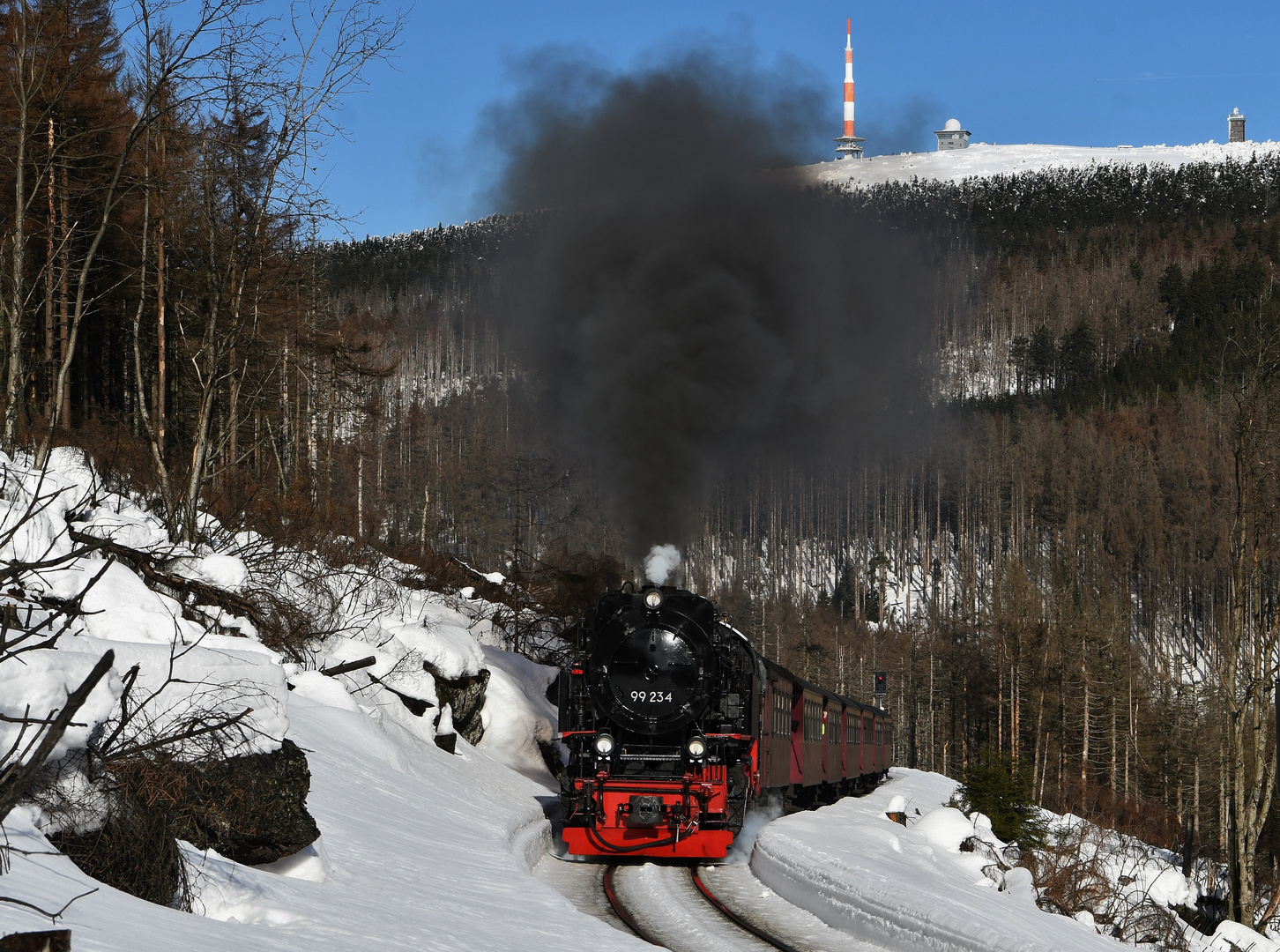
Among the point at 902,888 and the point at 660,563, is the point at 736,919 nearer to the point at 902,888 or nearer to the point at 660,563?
the point at 902,888

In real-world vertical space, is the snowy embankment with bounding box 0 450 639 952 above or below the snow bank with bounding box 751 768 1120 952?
above

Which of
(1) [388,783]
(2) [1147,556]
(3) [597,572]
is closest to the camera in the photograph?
(1) [388,783]

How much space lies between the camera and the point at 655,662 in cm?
1330

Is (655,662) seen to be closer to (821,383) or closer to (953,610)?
(821,383)

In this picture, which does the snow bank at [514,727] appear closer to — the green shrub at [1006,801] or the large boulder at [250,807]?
the green shrub at [1006,801]

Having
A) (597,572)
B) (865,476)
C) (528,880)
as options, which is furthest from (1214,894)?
(865,476)

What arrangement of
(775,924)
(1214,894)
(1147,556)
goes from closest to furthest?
(775,924)
(1214,894)
(1147,556)

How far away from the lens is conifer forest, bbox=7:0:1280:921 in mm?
16828

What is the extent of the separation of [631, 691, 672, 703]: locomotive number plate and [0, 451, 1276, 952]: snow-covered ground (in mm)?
1862

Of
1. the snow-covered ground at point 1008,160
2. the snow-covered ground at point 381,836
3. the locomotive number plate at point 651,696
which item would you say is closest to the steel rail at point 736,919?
the snow-covered ground at point 381,836

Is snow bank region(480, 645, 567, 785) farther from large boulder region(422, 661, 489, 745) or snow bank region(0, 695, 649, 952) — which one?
snow bank region(0, 695, 649, 952)

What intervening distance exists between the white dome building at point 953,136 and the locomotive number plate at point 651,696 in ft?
639

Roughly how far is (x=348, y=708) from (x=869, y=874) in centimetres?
619

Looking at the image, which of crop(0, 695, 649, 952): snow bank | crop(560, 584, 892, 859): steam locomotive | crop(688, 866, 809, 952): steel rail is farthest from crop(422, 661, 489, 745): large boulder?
crop(688, 866, 809, 952): steel rail
